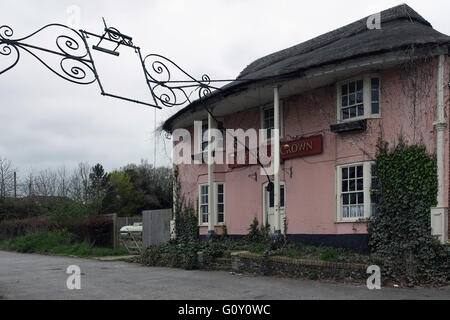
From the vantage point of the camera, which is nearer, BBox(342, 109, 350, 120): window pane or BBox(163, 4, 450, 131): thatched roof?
BBox(163, 4, 450, 131): thatched roof

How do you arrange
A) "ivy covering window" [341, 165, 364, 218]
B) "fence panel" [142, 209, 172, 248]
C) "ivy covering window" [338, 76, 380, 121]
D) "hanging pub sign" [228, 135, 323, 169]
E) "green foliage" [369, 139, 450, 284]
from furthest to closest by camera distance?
"fence panel" [142, 209, 172, 248] → "hanging pub sign" [228, 135, 323, 169] → "ivy covering window" [341, 165, 364, 218] → "ivy covering window" [338, 76, 380, 121] → "green foliage" [369, 139, 450, 284]

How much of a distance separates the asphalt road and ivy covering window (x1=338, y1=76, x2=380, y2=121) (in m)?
5.13

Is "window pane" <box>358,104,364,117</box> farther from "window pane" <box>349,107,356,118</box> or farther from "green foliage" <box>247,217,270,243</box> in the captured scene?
"green foliage" <box>247,217,270,243</box>

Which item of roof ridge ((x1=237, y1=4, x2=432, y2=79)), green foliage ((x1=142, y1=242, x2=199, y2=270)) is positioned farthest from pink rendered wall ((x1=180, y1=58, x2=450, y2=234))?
roof ridge ((x1=237, y1=4, x2=432, y2=79))

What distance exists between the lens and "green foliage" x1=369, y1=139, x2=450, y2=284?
1148 centimetres

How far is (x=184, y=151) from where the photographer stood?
71.6 feet

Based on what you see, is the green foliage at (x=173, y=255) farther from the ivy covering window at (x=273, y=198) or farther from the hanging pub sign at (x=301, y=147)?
the hanging pub sign at (x=301, y=147)

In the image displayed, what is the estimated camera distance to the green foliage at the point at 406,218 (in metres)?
11.5

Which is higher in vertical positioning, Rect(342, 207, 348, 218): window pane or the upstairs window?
the upstairs window

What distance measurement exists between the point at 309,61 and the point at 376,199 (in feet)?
14.1

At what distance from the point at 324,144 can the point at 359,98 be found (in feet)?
5.86

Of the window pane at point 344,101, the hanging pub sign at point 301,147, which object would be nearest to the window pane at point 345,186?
the hanging pub sign at point 301,147

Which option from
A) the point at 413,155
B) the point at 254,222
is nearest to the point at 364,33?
the point at 413,155

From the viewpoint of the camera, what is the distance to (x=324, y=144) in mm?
15266
